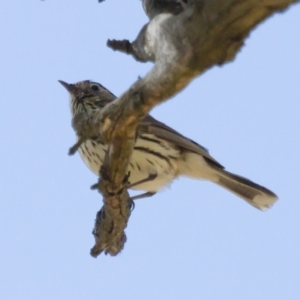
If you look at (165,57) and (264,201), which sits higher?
(264,201)

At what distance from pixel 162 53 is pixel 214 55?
54 centimetres

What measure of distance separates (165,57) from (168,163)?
4.29m

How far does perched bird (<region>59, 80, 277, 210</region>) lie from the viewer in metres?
8.60

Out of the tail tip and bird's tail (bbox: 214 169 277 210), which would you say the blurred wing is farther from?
the tail tip

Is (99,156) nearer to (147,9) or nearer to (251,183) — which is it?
(251,183)

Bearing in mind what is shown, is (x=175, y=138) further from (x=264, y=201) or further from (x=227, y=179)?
(x=264, y=201)

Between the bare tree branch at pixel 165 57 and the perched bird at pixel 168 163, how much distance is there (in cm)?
177

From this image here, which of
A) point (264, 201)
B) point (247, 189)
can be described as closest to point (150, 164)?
point (247, 189)

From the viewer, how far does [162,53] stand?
466cm

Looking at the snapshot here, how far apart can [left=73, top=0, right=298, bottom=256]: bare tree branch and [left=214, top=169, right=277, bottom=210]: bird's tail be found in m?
2.47

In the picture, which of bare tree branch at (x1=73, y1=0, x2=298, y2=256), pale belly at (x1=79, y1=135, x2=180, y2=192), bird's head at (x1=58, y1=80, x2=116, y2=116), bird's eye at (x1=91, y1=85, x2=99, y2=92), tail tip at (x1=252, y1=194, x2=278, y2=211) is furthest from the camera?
bird's eye at (x1=91, y1=85, x2=99, y2=92)

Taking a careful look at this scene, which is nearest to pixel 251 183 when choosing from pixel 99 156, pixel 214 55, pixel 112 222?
pixel 99 156

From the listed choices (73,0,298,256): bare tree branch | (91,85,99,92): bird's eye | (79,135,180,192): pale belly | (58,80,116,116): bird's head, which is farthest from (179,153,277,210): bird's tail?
(73,0,298,256): bare tree branch

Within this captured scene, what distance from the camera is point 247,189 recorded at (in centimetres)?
907
